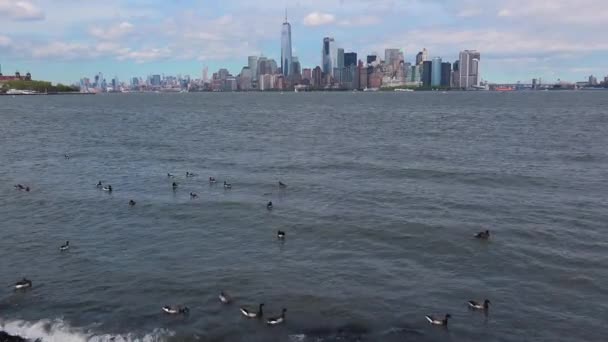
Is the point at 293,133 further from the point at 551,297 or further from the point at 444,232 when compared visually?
the point at 551,297

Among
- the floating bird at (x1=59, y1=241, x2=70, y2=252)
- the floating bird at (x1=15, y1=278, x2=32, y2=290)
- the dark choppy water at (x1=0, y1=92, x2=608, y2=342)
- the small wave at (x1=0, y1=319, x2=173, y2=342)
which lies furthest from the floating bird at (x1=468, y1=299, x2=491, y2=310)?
the floating bird at (x1=59, y1=241, x2=70, y2=252)

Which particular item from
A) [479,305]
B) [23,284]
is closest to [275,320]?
[479,305]

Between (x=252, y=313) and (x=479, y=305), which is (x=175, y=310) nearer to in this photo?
(x=252, y=313)

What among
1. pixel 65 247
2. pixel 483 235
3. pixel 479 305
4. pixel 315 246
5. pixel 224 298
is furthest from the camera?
pixel 483 235

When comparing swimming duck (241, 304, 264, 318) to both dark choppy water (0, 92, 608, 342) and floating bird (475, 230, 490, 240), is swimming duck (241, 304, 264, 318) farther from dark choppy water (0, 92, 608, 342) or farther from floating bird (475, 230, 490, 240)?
floating bird (475, 230, 490, 240)

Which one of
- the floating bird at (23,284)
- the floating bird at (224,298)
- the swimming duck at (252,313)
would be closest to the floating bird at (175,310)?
the floating bird at (224,298)

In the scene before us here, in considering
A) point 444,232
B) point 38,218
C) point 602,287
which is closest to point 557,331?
point 602,287
